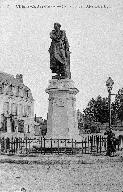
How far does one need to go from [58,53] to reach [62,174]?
8.53 m

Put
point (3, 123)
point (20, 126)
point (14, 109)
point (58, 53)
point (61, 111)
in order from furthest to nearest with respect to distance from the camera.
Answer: point (20, 126), point (14, 109), point (3, 123), point (58, 53), point (61, 111)

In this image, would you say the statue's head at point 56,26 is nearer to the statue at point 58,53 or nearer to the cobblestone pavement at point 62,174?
the statue at point 58,53

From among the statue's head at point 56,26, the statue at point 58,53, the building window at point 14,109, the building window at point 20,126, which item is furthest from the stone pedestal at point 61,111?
the building window at point 20,126

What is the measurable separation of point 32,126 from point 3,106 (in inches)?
411

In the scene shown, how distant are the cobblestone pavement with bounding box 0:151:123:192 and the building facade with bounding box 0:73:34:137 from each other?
38244 millimetres

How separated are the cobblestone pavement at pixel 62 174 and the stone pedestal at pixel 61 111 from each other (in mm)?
3044

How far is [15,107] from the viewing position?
2266 inches

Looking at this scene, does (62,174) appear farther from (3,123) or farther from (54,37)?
(3,123)

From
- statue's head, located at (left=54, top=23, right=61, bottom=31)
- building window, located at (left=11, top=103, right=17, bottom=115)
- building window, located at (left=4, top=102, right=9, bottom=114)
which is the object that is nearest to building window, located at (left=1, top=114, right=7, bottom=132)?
building window, located at (left=4, top=102, right=9, bottom=114)

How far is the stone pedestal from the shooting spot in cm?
1661

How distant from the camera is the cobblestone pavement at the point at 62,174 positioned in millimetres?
8289

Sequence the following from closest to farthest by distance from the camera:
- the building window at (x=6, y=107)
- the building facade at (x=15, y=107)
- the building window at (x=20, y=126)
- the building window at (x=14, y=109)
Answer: the building facade at (x=15, y=107)
the building window at (x=6, y=107)
the building window at (x=14, y=109)
the building window at (x=20, y=126)

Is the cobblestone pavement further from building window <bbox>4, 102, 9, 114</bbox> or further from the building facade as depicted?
building window <bbox>4, 102, 9, 114</bbox>

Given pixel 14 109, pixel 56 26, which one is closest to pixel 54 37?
pixel 56 26
